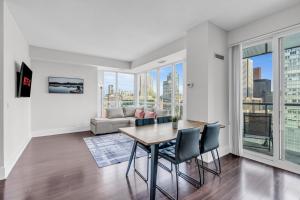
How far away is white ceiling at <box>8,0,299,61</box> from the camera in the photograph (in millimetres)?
2355

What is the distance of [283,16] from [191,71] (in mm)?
1727

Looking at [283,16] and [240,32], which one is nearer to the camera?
[283,16]

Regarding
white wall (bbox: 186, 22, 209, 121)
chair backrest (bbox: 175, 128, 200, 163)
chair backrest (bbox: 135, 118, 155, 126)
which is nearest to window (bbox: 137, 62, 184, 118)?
white wall (bbox: 186, 22, 209, 121)

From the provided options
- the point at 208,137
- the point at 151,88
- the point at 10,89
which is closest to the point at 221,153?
the point at 208,137

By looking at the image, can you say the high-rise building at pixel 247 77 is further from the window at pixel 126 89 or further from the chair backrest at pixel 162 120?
the window at pixel 126 89

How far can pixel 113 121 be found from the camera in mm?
5156

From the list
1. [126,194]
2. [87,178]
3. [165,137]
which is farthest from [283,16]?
[87,178]

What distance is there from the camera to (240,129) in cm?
321

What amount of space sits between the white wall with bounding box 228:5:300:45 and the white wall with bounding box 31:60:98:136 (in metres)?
4.79

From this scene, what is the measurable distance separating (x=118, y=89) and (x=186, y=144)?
5.29 m

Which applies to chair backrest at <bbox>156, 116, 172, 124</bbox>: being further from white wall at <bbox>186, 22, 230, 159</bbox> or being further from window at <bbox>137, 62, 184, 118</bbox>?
window at <bbox>137, 62, 184, 118</bbox>

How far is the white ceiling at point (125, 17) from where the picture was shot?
2.36m

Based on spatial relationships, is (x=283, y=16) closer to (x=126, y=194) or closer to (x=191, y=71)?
(x=191, y=71)

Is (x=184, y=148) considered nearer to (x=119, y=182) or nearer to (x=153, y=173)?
(x=153, y=173)
